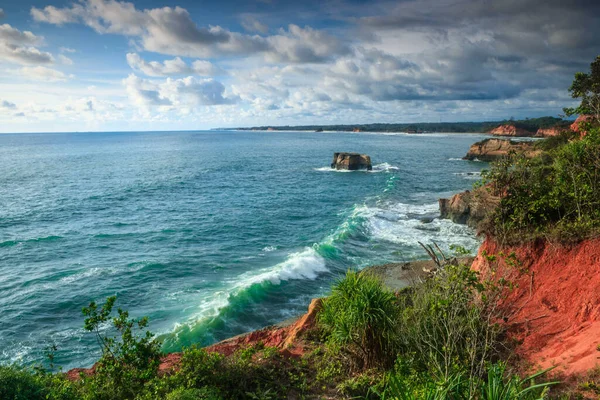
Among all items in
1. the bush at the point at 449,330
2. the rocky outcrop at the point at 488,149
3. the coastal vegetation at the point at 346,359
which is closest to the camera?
the coastal vegetation at the point at 346,359

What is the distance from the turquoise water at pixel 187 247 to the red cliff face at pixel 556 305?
12.3m

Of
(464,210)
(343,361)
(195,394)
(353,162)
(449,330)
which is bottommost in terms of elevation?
(464,210)

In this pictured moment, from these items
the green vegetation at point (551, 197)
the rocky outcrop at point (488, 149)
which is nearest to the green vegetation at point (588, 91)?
the green vegetation at point (551, 197)

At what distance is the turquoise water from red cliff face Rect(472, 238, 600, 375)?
40.3ft

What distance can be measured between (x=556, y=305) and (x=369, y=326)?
7590 millimetres

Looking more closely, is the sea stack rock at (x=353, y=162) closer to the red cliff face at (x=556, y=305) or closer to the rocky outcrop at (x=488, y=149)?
the rocky outcrop at (x=488, y=149)

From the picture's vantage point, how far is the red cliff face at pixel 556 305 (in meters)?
11.0

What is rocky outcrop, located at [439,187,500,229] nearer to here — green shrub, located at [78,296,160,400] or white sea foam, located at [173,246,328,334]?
white sea foam, located at [173,246,328,334]

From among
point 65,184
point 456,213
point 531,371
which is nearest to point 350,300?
point 531,371

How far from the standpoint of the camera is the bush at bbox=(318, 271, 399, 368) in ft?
37.6

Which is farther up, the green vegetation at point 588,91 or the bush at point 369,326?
the green vegetation at point 588,91

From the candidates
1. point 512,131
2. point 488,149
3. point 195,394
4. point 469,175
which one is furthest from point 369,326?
point 512,131

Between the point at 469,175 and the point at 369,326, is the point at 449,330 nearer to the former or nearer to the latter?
the point at 369,326

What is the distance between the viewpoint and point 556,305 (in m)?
13.6
